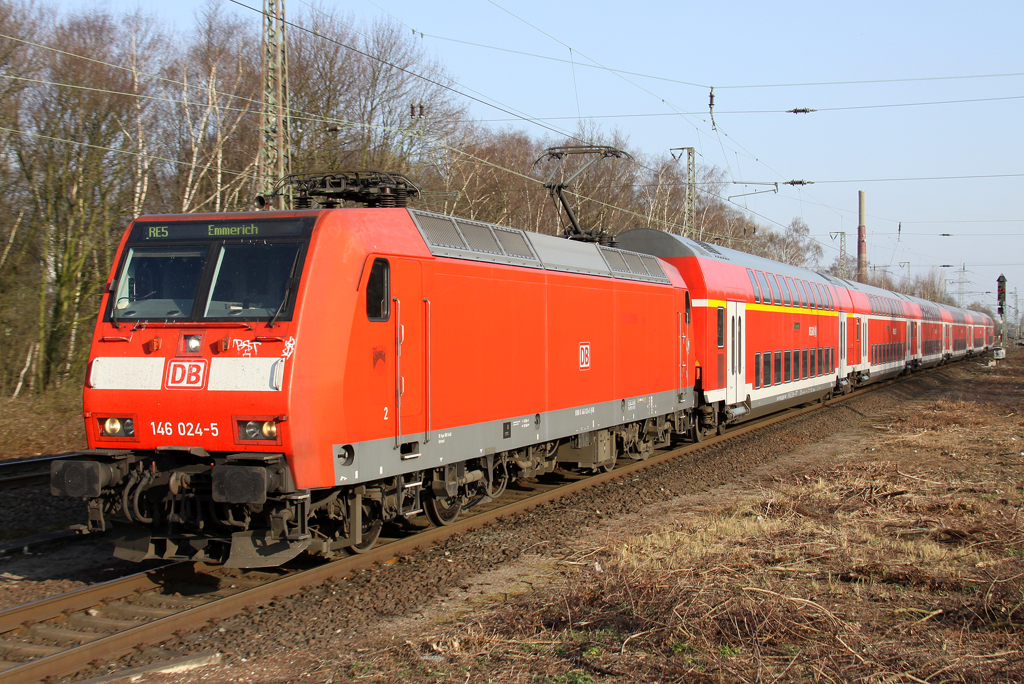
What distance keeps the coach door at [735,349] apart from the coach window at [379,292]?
435 inches

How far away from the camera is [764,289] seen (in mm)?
19781

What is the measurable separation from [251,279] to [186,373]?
38.1 inches

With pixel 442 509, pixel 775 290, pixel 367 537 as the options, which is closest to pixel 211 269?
pixel 367 537

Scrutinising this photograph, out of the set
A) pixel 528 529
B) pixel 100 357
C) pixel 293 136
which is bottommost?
pixel 528 529

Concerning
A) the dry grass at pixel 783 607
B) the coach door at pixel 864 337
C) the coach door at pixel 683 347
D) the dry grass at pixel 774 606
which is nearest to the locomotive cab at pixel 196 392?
the dry grass at pixel 774 606

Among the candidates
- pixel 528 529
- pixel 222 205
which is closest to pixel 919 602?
pixel 528 529

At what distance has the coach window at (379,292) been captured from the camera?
7.35 meters

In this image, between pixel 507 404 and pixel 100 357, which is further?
pixel 507 404

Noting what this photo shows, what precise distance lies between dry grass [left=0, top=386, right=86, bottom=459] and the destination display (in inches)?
331

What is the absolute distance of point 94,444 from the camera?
708 centimetres

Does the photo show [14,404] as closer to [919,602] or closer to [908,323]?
[919,602]

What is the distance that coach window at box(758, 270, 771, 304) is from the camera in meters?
19.6

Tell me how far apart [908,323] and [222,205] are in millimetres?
31243

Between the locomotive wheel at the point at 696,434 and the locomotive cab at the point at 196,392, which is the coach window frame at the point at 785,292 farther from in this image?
the locomotive cab at the point at 196,392
